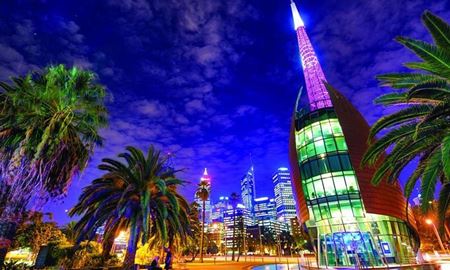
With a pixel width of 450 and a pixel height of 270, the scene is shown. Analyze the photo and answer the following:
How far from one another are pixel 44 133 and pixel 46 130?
156 mm

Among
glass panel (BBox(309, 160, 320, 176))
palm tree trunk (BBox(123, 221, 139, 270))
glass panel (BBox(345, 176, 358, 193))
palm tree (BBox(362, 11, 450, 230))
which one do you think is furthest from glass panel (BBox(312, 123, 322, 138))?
palm tree trunk (BBox(123, 221, 139, 270))

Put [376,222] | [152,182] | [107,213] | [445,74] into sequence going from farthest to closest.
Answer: [376,222] → [152,182] → [107,213] → [445,74]

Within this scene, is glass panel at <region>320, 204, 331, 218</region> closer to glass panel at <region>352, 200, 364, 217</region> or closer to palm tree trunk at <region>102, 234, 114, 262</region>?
glass panel at <region>352, 200, 364, 217</region>

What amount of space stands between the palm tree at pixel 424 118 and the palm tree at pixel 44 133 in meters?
13.6

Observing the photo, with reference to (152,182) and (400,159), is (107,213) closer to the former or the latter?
(152,182)

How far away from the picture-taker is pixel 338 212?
3050cm

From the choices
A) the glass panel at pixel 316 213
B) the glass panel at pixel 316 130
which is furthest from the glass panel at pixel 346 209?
the glass panel at pixel 316 130

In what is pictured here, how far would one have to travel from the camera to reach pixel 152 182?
16891mm

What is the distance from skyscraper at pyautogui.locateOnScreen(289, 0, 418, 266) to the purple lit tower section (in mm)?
351

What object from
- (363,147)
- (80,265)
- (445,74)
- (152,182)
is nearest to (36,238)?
(80,265)

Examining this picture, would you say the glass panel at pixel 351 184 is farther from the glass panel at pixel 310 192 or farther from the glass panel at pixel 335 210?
the glass panel at pixel 310 192

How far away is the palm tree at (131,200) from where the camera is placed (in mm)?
15250

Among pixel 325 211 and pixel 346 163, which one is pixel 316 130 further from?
pixel 325 211

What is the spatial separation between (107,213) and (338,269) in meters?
22.8
